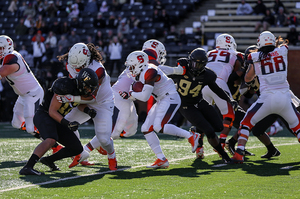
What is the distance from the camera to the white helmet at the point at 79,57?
565cm

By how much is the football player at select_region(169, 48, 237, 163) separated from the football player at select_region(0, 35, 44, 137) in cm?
224

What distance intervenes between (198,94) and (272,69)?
1.03 m

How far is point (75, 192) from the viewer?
4395mm

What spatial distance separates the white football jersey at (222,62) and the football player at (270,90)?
1287 mm

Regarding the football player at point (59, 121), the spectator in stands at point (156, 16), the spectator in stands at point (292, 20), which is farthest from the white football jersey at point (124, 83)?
the spectator in stands at point (156, 16)

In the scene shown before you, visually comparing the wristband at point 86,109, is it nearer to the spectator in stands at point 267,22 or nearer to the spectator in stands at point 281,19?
the spectator in stands at point 267,22

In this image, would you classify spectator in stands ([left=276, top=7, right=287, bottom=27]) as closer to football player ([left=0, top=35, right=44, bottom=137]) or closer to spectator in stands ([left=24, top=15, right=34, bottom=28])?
spectator in stands ([left=24, top=15, right=34, bottom=28])

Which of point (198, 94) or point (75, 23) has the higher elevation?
point (75, 23)

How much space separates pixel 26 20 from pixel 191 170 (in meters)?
15.0

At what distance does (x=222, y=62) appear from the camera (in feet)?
25.0

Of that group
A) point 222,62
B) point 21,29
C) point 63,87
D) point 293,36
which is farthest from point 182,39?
point 63,87

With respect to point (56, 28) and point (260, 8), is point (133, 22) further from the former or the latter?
point (260, 8)

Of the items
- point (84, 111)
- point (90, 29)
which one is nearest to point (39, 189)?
point (84, 111)

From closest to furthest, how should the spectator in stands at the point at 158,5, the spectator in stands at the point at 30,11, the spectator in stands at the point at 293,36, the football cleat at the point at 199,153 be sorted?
the football cleat at the point at 199,153
the spectator in stands at the point at 293,36
the spectator in stands at the point at 158,5
the spectator in stands at the point at 30,11
